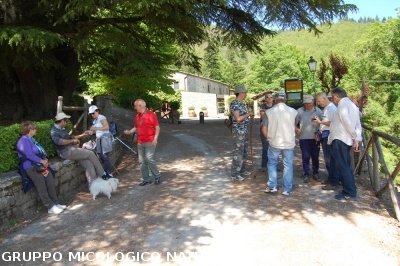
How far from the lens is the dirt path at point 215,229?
385cm

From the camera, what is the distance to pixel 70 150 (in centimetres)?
646

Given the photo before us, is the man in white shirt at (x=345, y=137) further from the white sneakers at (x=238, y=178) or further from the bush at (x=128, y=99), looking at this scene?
→ the bush at (x=128, y=99)

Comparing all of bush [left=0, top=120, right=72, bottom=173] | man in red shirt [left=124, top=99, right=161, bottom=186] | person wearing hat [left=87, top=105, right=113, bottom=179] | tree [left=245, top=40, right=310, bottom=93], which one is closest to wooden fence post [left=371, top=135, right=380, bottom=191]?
man in red shirt [left=124, top=99, right=161, bottom=186]

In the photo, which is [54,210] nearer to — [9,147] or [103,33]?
[9,147]

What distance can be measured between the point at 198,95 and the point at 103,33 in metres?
37.9

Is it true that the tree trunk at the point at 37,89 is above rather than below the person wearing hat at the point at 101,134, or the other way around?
above

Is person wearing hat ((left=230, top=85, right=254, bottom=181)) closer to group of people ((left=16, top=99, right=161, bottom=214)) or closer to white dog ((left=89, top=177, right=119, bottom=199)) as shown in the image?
group of people ((left=16, top=99, right=161, bottom=214))

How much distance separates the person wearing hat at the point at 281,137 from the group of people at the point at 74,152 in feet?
7.33

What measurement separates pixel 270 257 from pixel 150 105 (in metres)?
20.5

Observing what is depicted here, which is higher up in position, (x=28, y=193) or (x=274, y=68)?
(x=274, y=68)

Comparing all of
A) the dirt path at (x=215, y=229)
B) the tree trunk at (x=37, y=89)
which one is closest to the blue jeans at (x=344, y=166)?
the dirt path at (x=215, y=229)

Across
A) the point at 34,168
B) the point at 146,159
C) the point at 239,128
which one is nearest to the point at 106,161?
the point at 146,159

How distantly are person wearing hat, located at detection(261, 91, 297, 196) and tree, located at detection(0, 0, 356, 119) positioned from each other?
3557 millimetres

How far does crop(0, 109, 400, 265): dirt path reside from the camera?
3.85 meters
